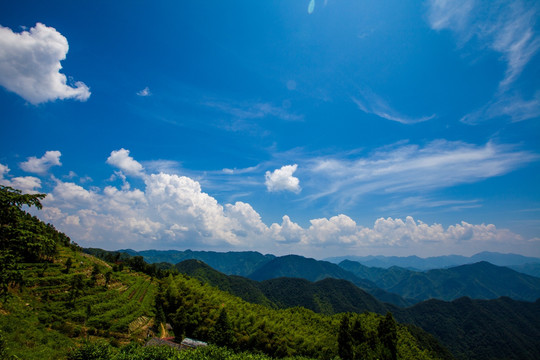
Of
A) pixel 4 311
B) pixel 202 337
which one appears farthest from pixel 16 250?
pixel 202 337

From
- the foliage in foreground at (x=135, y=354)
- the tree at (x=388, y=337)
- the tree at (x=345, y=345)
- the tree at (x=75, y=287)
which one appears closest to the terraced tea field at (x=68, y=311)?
the tree at (x=75, y=287)

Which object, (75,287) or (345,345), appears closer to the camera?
(75,287)

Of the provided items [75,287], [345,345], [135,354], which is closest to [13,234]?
[135,354]

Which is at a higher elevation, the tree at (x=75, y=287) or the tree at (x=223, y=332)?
the tree at (x=75, y=287)

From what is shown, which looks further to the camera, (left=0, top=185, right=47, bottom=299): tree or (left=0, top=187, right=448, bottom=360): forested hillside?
(left=0, top=187, right=448, bottom=360): forested hillside

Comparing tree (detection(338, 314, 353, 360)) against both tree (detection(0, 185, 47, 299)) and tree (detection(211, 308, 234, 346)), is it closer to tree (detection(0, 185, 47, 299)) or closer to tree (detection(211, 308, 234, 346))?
tree (detection(211, 308, 234, 346))

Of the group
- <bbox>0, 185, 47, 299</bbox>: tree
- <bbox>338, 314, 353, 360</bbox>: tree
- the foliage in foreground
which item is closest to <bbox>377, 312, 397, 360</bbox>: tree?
<bbox>338, 314, 353, 360</bbox>: tree

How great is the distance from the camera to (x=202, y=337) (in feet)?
166

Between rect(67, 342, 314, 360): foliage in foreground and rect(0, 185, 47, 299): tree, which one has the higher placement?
rect(0, 185, 47, 299): tree

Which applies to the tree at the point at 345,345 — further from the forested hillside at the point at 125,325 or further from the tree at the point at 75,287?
the tree at the point at 75,287

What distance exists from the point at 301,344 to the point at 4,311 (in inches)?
2002

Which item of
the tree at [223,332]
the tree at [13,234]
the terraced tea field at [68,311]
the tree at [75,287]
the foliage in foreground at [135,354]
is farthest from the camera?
the tree at [223,332]

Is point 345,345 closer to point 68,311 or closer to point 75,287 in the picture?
point 68,311

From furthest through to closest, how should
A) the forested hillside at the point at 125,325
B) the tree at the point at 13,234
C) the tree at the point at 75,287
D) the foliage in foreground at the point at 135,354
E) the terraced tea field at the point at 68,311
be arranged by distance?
1. the tree at the point at 75,287
2. the terraced tea field at the point at 68,311
3. the forested hillside at the point at 125,325
4. the foliage in foreground at the point at 135,354
5. the tree at the point at 13,234
